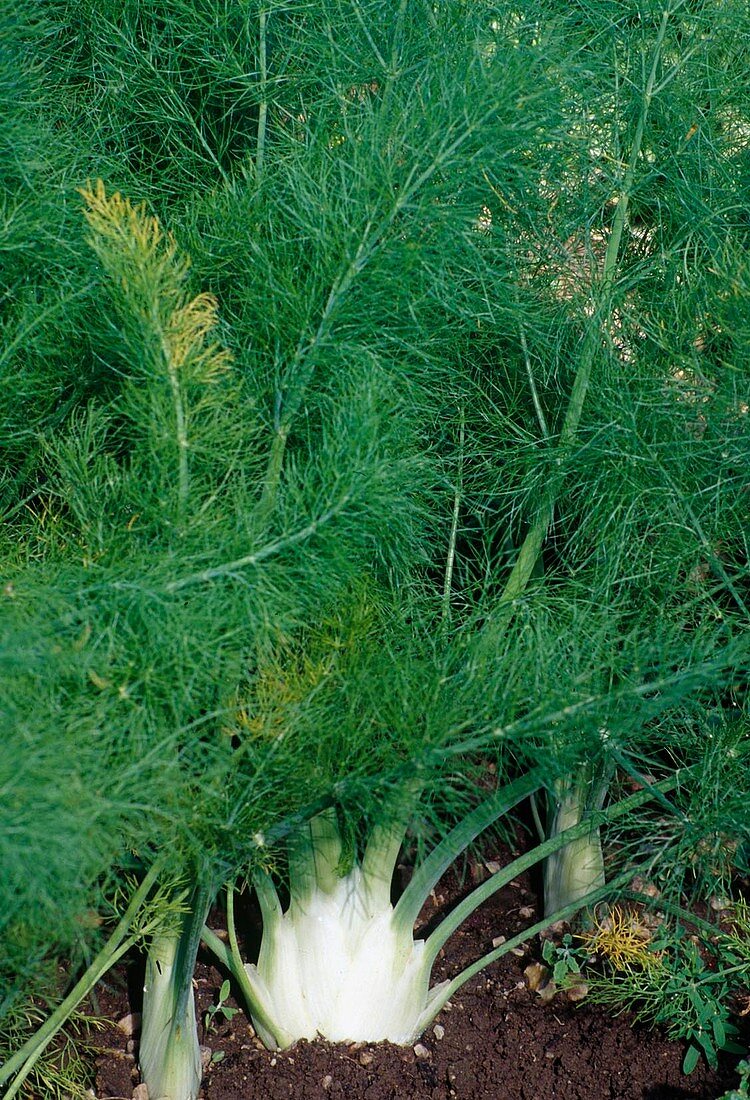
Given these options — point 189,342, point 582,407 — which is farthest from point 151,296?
point 582,407

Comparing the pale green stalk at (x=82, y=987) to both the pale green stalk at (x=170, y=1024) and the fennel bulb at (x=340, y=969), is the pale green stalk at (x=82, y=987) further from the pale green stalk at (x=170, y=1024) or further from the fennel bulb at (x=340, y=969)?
the fennel bulb at (x=340, y=969)

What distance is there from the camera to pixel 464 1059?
179 cm

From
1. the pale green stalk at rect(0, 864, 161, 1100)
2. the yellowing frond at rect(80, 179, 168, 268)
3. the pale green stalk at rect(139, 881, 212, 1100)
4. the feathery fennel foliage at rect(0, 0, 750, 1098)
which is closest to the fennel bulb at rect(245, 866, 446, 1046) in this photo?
the feathery fennel foliage at rect(0, 0, 750, 1098)

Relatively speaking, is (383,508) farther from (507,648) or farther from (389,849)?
(389,849)

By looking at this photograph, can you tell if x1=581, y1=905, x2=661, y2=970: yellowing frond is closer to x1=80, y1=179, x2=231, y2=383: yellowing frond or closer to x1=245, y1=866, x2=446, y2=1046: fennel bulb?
x1=245, y1=866, x2=446, y2=1046: fennel bulb

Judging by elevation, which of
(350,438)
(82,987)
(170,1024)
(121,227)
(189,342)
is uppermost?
(121,227)

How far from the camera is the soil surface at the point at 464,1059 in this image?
1711mm

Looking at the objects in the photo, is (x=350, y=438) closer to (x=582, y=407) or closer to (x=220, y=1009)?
(x=582, y=407)

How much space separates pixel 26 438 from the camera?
1.65 metres

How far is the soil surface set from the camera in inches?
67.4

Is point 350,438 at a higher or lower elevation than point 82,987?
higher

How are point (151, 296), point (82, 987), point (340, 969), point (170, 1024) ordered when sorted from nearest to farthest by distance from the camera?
point (151, 296)
point (82, 987)
point (170, 1024)
point (340, 969)

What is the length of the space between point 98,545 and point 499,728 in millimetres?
532

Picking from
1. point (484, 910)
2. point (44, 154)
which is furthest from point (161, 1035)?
point (44, 154)
